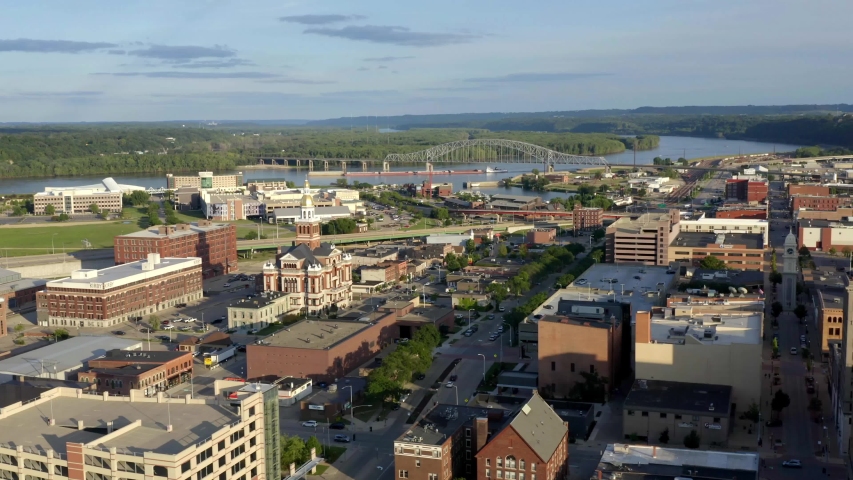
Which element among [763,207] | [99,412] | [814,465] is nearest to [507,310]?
[814,465]

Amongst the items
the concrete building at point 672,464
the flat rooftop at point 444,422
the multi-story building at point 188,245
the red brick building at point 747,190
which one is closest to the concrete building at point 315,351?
the flat rooftop at point 444,422

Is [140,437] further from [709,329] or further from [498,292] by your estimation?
[498,292]

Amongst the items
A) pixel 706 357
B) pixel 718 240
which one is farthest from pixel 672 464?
pixel 718 240

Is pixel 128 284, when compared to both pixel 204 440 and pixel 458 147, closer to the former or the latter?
pixel 204 440

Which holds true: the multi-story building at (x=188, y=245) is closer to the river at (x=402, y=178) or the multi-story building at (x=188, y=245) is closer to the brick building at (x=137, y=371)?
the brick building at (x=137, y=371)

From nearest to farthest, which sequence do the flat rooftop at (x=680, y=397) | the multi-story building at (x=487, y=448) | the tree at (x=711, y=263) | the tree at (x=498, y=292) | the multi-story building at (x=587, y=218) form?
the multi-story building at (x=487, y=448), the flat rooftop at (x=680, y=397), the tree at (x=498, y=292), the tree at (x=711, y=263), the multi-story building at (x=587, y=218)
